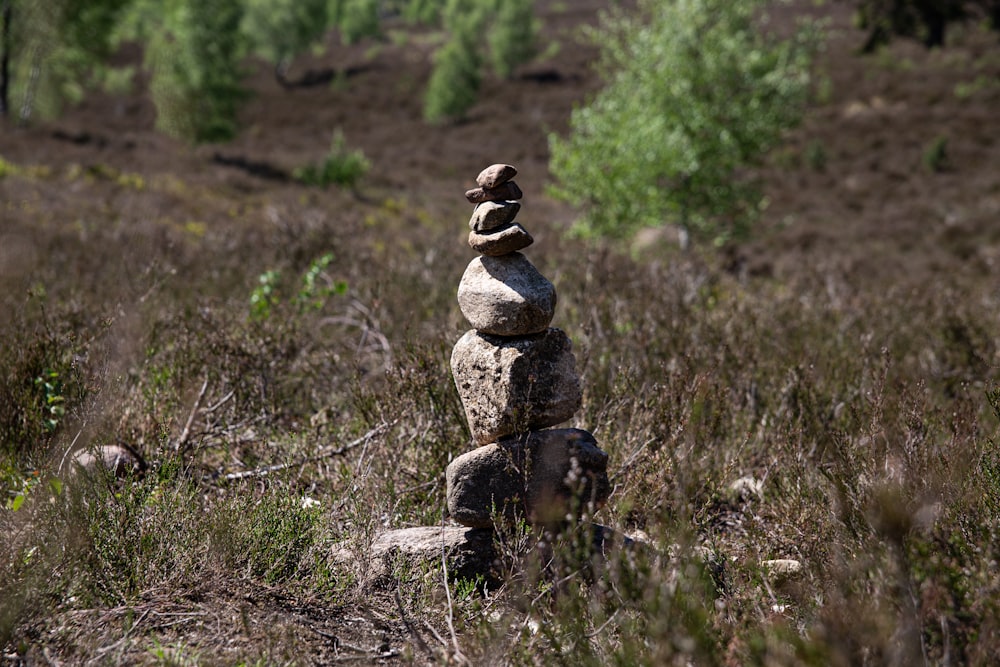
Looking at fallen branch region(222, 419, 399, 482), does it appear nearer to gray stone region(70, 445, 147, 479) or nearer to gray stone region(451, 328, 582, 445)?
gray stone region(70, 445, 147, 479)

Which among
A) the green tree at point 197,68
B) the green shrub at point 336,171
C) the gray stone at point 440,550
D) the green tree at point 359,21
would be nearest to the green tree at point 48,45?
the green tree at point 197,68

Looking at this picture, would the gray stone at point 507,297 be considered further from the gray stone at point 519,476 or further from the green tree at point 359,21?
the green tree at point 359,21

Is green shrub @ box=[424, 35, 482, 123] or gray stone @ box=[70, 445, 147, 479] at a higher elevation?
green shrub @ box=[424, 35, 482, 123]

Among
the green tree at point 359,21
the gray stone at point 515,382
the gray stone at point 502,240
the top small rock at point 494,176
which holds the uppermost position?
the green tree at point 359,21

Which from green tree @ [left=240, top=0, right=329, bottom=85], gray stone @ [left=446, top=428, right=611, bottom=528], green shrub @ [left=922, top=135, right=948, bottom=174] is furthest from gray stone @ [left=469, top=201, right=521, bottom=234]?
green tree @ [left=240, top=0, right=329, bottom=85]

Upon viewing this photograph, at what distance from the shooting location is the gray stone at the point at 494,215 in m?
2.89

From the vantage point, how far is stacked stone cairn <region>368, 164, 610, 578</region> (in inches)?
109

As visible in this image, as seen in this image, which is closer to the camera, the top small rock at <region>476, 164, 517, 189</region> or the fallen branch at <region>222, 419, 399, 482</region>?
the top small rock at <region>476, 164, 517, 189</region>

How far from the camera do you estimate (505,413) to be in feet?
9.23

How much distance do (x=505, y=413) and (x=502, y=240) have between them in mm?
755

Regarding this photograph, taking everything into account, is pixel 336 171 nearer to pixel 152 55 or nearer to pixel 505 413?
pixel 152 55

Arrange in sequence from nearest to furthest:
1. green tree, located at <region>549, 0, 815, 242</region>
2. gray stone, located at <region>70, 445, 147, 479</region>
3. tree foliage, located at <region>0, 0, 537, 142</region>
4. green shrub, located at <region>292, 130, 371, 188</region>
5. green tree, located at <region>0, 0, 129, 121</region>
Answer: gray stone, located at <region>70, 445, 147, 479</region>, green tree, located at <region>549, 0, 815, 242</region>, green shrub, located at <region>292, 130, 371, 188</region>, green tree, located at <region>0, 0, 129, 121</region>, tree foliage, located at <region>0, 0, 537, 142</region>

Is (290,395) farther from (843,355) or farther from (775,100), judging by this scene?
(775,100)

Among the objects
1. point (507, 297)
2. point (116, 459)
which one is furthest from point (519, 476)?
point (116, 459)
